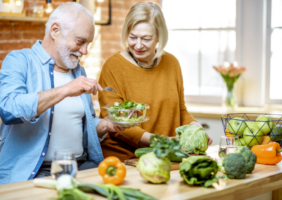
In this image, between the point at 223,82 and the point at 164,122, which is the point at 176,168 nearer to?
the point at 164,122

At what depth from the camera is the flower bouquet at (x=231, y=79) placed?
3.58 m

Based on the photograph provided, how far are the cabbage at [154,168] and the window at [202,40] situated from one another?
2635mm

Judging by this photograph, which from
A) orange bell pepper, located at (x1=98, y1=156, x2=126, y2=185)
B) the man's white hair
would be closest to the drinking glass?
orange bell pepper, located at (x1=98, y1=156, x2=126, y2=185)

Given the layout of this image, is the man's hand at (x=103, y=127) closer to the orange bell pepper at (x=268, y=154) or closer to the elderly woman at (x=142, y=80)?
the elderly woman at (x=142, y=80)

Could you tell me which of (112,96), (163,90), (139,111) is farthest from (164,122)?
(139,111)

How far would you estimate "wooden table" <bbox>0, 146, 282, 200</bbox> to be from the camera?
128 centimetres

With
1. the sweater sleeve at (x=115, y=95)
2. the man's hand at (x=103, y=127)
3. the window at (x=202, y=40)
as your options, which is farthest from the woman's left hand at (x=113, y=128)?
the window at (x=202, y=40)

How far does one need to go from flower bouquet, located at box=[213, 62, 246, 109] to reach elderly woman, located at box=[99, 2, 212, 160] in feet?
4.10

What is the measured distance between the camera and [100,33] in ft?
12.4

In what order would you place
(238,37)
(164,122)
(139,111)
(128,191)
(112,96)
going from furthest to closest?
(238,37)
(164,122)
(112,96)
(139,111)
(128,191)

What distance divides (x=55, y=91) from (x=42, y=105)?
89 millimetres

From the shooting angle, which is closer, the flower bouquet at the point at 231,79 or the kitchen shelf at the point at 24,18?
the kitchen shelf at the point at 24,18

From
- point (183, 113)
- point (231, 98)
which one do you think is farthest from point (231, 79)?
→ point (183, 113)

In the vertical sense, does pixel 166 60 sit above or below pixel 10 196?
above
